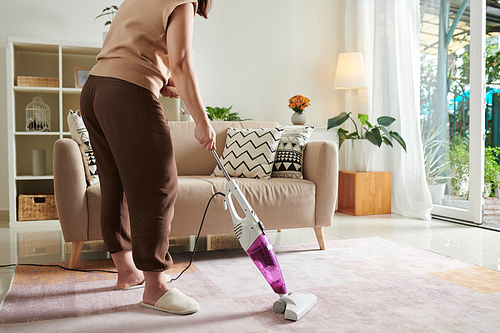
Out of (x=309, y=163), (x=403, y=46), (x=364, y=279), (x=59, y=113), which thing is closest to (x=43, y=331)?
(x=364, y=279)

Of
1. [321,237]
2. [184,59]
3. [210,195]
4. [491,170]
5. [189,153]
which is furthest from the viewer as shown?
[491,170]

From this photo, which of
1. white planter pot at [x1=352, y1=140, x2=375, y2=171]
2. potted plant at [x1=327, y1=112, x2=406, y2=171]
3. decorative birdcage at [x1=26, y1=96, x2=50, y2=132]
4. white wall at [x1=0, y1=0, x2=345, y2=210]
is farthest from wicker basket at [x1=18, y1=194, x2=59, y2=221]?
white planter pot at [x1=352, y1=140, x2=375, y2=171]

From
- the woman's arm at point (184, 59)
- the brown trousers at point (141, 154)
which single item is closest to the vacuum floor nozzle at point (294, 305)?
the brown trousers at point (141, 154)

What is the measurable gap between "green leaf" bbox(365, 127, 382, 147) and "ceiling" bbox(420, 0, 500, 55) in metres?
0.83

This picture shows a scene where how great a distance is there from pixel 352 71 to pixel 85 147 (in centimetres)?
274

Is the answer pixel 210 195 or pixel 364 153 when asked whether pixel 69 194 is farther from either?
pixel 364 153

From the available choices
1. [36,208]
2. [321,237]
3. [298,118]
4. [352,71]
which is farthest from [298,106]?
[36,208]

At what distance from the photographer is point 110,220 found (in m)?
1.65

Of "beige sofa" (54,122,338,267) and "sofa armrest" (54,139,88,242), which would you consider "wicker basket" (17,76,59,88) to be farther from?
"sofa armrest" (54,139,88,242)

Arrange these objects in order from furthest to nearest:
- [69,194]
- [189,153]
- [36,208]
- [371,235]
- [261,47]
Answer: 1. [261,47]
2. [36,208]
3. [371,235]
4. [189,153]
5. [69,194]

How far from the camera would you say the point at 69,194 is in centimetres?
199

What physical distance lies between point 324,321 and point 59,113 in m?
2.99

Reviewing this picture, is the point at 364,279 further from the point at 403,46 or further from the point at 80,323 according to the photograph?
the point at 403,46

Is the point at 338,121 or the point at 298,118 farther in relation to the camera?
the point at 298,118
